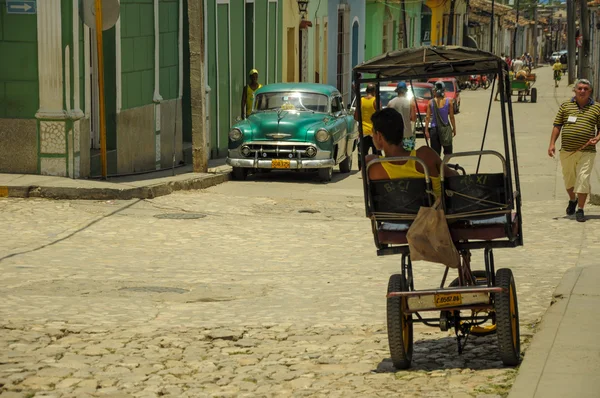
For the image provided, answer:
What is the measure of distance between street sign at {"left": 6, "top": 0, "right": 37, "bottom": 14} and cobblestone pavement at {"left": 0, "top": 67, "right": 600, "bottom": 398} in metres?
2.63

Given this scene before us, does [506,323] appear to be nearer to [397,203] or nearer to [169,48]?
[397,203]

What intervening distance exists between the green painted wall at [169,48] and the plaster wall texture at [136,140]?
92 centimetres

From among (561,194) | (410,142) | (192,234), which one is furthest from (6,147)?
(561,194)

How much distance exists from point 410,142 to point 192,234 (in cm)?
669

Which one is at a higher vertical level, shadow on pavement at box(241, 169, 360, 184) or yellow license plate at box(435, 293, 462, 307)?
yellow license plate at box(435, 293, 462, 307)

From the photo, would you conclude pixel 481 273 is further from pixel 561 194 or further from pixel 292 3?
pixel 292 3

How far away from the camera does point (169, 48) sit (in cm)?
2019

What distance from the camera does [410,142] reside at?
18.8 meters

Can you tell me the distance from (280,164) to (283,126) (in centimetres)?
64

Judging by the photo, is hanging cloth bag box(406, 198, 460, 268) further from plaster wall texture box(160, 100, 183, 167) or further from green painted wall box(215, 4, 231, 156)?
green painted wall box(215, 4, 231, 156)

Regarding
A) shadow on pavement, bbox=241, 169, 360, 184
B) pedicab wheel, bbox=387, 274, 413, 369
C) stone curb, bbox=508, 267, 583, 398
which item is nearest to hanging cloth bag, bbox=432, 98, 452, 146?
shadow on pavement, bbox=241, 169, 360, 184

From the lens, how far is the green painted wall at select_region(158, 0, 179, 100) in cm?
1975

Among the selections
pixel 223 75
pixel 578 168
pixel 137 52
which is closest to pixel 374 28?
pixel 223 75

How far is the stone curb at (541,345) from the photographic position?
6.13 metres
